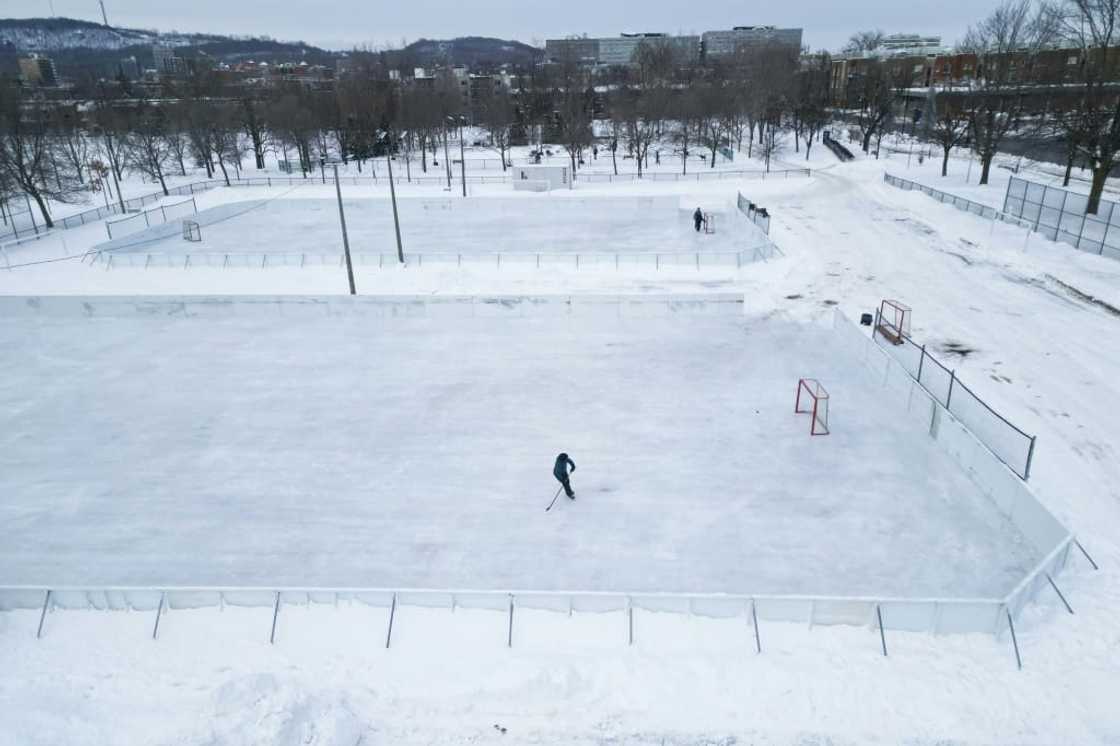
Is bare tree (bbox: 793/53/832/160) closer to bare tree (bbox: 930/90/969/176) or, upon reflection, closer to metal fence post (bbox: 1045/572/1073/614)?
bare tree (bbox: 930/90/969/176)

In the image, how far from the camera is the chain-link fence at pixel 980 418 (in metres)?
13.0

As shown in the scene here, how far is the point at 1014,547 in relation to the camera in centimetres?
1162

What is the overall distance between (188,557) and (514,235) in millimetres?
26966

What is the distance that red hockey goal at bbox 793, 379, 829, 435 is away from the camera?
50.9 feet

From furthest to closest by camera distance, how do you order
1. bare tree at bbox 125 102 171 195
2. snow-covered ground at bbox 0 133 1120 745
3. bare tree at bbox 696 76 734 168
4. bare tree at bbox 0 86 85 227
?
bare tree at bbox 696 76 734 168, bare tree at bbox 125 102 171 195, bare tree at bbox 0 86 85 227, snow-covered ground at bbox 0 133 1120 745

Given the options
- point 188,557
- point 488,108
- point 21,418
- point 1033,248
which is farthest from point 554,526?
point 488,108

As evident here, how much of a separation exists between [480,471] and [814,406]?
306 inches

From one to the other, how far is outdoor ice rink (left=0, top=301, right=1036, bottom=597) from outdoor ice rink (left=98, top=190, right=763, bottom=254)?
42.4 ft

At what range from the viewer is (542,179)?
48594 millimetres

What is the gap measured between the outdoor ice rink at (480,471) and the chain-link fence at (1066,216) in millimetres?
16462

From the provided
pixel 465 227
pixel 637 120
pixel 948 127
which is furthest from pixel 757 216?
pixel 637 120

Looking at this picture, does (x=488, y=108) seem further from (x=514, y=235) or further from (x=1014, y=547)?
(x=1014, y=547)

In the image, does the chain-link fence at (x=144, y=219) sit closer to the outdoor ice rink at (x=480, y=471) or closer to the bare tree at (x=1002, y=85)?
the outdoor ice rink at (x=480, y=471)

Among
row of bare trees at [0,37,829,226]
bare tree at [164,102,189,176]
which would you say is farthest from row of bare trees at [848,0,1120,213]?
bare tree at [164,102,189,176]
